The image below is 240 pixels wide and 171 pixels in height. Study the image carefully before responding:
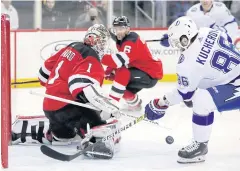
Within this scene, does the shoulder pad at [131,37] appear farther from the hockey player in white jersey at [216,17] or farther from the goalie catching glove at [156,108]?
the hockey player in white jersey at [216,17]

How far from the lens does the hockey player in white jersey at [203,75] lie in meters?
3.31

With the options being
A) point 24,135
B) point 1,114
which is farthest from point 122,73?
point 1,114

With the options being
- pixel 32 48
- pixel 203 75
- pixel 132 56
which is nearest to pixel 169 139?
pixel 203 75

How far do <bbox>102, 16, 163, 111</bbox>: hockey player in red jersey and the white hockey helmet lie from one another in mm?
1214

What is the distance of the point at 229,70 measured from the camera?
11.1 ft

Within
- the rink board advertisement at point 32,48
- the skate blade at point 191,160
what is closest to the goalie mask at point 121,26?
the skate blade at point 191,160

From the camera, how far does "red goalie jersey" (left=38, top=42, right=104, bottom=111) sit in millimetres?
3451

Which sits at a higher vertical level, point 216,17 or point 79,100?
point 216,17

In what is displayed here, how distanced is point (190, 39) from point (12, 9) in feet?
12.0

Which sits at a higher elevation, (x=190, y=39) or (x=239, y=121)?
(x=190, y=39)

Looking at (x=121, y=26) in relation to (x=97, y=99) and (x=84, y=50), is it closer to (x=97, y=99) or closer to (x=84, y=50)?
(x=84, y=50)

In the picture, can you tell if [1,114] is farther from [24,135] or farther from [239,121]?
[239,121]

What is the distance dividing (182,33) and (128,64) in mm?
1449

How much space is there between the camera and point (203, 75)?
11.0ft
